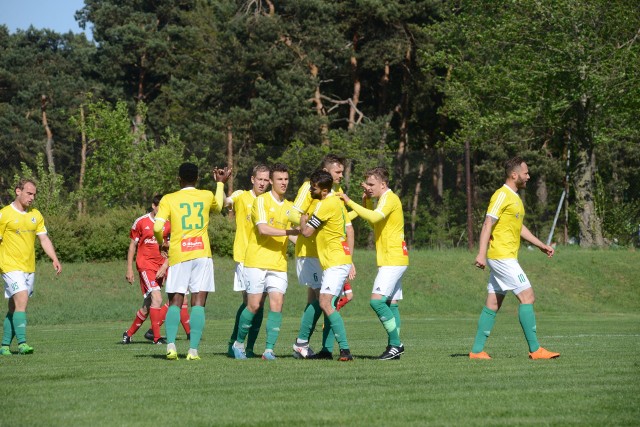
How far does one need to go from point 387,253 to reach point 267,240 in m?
1.38

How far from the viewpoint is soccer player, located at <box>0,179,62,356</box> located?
13898 mm

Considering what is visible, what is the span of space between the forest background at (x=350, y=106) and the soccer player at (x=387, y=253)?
20.3 meters

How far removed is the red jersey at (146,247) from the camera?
1703 centimetres

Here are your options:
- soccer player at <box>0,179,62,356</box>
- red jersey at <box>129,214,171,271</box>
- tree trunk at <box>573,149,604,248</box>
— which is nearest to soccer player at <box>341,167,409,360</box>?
soccer player at <box>0,179,62,356</box>

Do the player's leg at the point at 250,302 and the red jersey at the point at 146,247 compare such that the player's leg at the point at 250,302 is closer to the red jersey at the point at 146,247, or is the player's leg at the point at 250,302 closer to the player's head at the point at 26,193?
the player's head at the point at 26,193

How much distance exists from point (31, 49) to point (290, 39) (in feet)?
79.1

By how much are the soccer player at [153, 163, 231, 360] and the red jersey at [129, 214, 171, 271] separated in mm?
4974

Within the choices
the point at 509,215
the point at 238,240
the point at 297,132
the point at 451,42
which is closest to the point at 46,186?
the point at 297,132

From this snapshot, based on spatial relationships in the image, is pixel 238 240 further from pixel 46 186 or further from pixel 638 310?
pixel 46 186

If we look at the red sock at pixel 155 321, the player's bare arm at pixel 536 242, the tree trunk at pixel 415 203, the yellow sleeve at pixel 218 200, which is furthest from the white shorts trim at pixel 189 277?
the tree trunk at pixel 415 203

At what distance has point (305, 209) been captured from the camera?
11.8 m

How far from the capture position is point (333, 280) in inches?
459

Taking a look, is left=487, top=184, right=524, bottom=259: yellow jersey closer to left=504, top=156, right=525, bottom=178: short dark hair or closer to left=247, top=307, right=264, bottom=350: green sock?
left=504, top=156, right=525, bottom=178: short dark hair

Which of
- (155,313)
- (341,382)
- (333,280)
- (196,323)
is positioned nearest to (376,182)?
(333,280)
